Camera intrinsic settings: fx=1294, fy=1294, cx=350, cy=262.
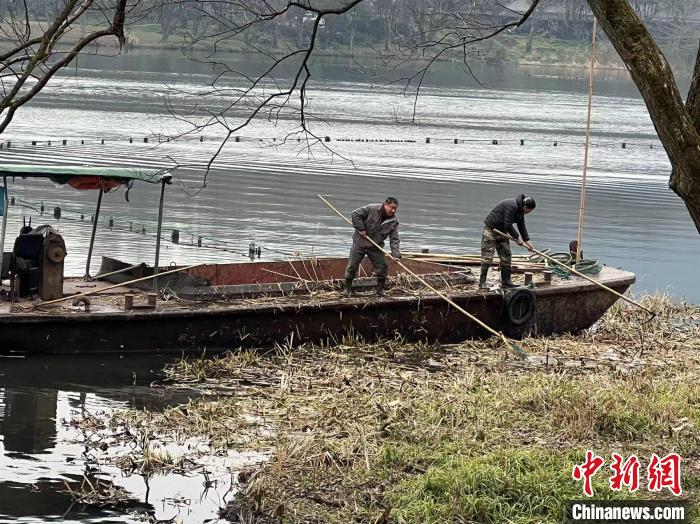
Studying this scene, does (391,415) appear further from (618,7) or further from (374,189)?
(374,189)

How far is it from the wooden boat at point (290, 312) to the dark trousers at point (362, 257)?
350mm

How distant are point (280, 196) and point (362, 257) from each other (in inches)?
600

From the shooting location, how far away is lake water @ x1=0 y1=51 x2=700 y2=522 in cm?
1342

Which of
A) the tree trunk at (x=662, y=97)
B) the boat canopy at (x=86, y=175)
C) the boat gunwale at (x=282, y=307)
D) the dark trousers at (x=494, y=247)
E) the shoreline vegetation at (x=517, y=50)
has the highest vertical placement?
the shoreline vegetation at (x=517, y=50)

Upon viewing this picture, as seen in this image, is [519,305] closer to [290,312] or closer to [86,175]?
[290,312]

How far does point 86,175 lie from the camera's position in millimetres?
15977

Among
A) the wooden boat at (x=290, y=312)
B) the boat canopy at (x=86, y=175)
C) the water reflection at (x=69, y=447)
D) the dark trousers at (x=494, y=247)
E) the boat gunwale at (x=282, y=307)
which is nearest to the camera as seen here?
the water reflection at (x=69, y=447)

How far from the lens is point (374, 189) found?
34.6m

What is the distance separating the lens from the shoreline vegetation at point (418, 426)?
31.2 ft

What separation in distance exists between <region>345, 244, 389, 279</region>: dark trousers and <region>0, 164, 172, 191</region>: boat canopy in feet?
8.57

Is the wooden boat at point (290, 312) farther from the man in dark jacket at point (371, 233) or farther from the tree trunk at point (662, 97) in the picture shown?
the tree trunk at point (662, 97)

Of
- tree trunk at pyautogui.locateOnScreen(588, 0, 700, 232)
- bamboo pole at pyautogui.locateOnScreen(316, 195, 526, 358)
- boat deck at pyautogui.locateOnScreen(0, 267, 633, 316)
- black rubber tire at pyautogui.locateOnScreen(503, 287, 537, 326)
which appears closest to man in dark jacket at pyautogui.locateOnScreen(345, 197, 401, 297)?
bamboo pole at pyautogui.locateOnScreen(316, 195, 526, 358)

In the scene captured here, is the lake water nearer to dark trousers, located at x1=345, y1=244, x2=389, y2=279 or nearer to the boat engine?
the boat engine

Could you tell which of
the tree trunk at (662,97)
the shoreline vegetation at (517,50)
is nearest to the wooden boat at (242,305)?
the tree trunk at (662,97)
